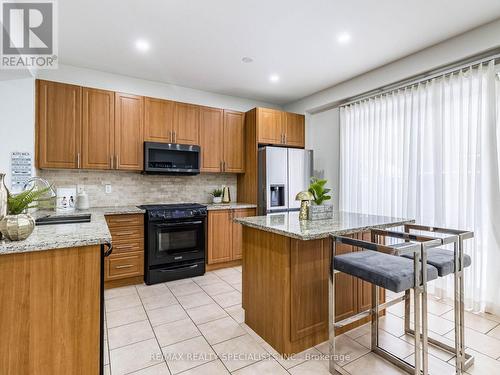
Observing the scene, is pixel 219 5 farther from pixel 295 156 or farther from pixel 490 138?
pixel 490 138

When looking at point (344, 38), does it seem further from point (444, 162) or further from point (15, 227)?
point (15, 227)

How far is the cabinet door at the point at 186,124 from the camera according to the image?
3.90 m

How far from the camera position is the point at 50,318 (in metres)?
1.36

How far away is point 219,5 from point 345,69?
1959 millimetres

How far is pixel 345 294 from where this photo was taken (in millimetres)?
2260

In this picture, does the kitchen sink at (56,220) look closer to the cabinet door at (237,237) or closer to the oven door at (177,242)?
the oven door at (177,242)

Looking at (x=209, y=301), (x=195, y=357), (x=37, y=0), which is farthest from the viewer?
(x=209, y=301)

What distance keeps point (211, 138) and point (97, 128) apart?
5.04ft

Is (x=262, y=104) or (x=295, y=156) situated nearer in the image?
(x=295, y=156)

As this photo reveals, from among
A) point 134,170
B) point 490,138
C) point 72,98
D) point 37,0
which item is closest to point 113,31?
point 37,0

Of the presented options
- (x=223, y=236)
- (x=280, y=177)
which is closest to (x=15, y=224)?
(x=223, y=236)

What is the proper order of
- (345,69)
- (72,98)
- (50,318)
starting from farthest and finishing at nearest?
(345,69) → (72,98) → (50,318)

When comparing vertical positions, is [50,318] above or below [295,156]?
below

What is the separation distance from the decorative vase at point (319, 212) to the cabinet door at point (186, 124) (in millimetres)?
2365
